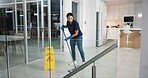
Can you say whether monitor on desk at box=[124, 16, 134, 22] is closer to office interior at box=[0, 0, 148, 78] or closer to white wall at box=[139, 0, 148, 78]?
office interior at box=[0, 0, 148, 78]

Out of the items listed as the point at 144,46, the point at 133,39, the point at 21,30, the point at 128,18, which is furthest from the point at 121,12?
the point at 144,46

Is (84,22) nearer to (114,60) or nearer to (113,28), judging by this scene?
(114,60)

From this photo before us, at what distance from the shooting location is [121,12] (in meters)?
12.1

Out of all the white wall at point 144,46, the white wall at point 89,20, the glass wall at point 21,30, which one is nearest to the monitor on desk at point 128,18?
the white wall at point 89,20

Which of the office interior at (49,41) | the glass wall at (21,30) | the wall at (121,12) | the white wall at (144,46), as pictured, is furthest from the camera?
the wall at (121,12)

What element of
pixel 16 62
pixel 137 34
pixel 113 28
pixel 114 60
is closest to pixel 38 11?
pixel 16 62

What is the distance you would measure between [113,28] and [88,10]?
4643mm

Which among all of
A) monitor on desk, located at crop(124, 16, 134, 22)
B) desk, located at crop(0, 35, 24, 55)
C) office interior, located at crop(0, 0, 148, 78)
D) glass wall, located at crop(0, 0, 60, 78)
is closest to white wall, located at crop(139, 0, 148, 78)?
office interior, located at crop(0, 0, 148, 78)

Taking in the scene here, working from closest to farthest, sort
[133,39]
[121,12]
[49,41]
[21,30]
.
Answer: [21,30] → [49,41] → [133,39] → [121,12]

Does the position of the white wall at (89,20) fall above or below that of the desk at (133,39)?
above

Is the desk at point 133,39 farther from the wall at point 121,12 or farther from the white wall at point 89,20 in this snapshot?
the wall at point 121,12

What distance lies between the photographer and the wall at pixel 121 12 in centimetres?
1157

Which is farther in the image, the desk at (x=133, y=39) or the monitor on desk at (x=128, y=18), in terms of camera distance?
the monitor on desk at (x=128, y=18)

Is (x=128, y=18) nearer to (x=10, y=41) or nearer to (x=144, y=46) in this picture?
(x=10, y=41)
